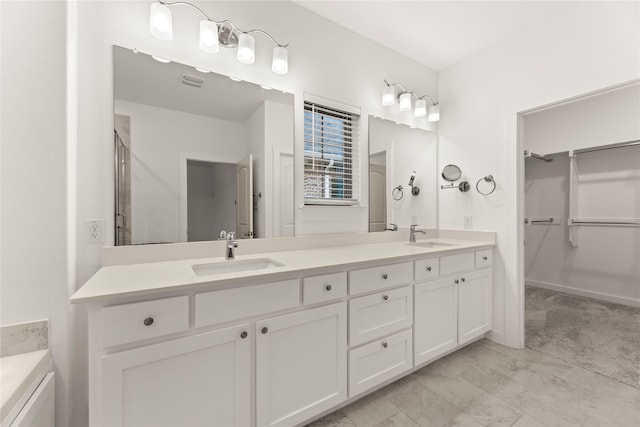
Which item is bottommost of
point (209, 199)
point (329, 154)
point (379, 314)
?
point (379, 314)

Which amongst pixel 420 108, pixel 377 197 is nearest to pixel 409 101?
pixel 420 108

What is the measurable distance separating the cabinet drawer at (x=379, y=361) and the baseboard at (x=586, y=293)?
130 inches

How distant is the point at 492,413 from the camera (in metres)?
1.52

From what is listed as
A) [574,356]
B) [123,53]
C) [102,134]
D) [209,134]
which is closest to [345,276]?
[209,134]

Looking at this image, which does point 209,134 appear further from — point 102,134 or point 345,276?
point 345,276

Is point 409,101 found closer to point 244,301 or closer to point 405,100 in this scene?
point 405,100

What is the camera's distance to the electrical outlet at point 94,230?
1332 mm

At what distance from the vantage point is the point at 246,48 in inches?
65.1

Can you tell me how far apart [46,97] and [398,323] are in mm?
2064

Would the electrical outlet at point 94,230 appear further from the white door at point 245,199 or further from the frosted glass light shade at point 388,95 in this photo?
the frosted glass light shade at point 388,95

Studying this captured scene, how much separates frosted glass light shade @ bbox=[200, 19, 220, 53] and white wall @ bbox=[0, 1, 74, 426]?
0.59 meters

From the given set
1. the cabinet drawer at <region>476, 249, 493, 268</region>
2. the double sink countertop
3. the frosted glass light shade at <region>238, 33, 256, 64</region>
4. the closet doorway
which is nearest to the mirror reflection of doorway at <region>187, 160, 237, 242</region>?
the double sink countertop

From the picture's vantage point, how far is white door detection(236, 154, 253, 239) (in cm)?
176

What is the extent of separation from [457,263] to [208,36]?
2.24 metres
